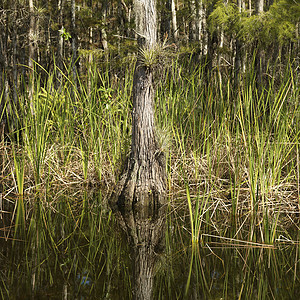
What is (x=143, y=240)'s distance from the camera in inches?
82.1

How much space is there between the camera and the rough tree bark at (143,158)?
2.79 meters

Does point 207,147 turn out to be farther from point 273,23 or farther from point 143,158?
point 273,23

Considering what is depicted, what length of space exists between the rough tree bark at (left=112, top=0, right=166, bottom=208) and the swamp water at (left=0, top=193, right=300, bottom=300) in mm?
362

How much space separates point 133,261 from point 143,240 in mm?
330

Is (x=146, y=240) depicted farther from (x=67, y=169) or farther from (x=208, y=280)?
(x=67, y=169)

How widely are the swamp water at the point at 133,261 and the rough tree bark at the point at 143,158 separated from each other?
362 millimetres

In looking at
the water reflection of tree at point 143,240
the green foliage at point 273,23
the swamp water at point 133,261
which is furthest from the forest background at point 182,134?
the green foliage at point 273,23

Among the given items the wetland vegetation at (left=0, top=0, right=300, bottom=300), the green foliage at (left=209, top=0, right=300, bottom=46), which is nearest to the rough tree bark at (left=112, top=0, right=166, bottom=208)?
the wetland vegetation at (left=0, top=0, right=300, bottom=300)

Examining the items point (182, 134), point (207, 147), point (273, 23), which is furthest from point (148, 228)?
point (273, 23)

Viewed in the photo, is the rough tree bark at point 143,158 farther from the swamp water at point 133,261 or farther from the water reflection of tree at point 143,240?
the swamp water at point 133,261

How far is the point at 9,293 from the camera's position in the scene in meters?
1.40

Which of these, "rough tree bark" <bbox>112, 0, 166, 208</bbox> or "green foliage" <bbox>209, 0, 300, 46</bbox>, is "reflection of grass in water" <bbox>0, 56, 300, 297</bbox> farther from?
"green foliage" <bbox>209, 0, 300, 46</bbox>

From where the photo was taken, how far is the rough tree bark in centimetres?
279

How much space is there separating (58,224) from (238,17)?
5.82 m
